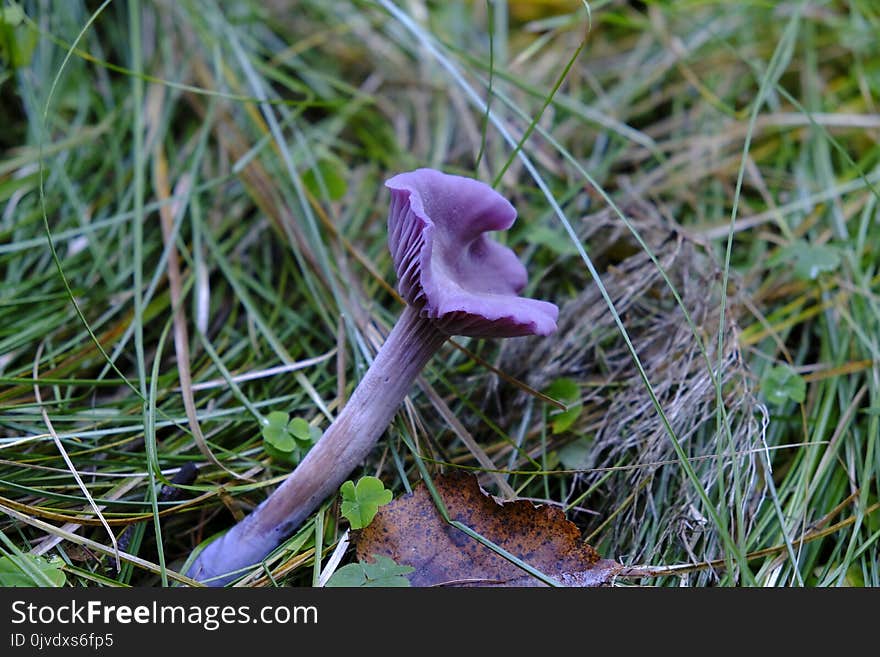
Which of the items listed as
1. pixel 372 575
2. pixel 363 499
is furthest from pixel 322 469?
pixel 372 575

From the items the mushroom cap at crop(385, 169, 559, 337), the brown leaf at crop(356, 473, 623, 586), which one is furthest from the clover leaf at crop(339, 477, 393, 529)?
the mushroom cap at crop(385, 169, 559, 337)

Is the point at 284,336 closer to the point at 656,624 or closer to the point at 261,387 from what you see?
the point at 261,387

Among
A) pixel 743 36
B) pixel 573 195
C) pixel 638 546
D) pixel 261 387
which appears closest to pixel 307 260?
pixel 261 387

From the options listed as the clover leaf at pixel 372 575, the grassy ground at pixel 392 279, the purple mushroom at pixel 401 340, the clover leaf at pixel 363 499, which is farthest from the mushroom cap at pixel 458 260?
the clover leaf at pixel 372 575

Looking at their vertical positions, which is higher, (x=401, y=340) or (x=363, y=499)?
(x=401, y=340)

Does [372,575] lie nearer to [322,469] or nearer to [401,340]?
[322,469]

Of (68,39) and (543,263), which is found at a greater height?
(68,39)
